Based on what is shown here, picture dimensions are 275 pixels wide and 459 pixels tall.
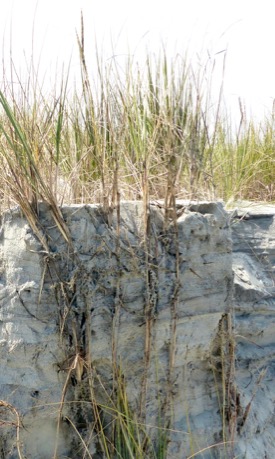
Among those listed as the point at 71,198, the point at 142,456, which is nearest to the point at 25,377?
the point at 142,456

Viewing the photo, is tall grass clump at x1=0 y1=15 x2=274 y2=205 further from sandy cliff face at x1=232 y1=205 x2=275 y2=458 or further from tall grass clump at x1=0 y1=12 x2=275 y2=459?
sandy cliff face at x1=232 y1=205 x2=275 y2=458

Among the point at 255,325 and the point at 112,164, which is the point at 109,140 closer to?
the point at 112,164

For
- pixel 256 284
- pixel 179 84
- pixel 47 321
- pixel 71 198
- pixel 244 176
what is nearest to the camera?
pixel 47 321

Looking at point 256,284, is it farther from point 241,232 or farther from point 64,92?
point 64,92

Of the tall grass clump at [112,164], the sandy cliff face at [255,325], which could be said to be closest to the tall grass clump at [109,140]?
the tall grass clump at [112,164]

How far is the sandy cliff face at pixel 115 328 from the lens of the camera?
8.37 feet

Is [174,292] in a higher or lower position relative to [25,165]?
lower

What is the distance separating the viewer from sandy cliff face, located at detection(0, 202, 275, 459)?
2.55m

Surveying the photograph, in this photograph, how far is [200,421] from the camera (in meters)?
2.84

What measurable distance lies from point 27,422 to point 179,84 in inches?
66.8

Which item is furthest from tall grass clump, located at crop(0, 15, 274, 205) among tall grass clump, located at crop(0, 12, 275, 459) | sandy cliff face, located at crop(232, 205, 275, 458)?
sandy cliff face, located at crop(232, 205, 275, 458)

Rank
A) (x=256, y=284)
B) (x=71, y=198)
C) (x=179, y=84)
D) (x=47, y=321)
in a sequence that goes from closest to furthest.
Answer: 1. (x=47, y=321)
2. (x=71, y=198)
3. (x=179, y=84)
4. (x=256, y=284)

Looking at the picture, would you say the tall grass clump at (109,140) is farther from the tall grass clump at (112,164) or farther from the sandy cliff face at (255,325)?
the sandy cliff face at (255,325)

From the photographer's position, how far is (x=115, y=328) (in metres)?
2.58
